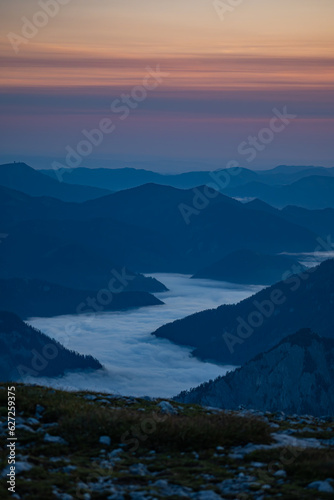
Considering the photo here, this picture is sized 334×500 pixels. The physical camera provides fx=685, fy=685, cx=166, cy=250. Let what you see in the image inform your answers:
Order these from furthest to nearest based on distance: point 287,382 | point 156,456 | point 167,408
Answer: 1. point 287,382
2. point 167,408
3. point 156,456

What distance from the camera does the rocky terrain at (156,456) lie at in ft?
49.7

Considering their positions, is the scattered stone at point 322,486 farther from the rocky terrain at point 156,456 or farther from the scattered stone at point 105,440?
the scattered stone at point 105,440

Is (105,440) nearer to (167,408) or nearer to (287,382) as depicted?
(167,408)

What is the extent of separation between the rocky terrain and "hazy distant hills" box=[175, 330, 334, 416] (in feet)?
376

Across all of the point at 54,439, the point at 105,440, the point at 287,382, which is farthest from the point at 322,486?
the point at 287,382

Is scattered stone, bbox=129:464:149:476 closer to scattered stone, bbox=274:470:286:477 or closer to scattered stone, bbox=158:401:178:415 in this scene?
scattered stone, bbox=274:470:286:477

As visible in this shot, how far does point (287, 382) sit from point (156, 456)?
12958cm

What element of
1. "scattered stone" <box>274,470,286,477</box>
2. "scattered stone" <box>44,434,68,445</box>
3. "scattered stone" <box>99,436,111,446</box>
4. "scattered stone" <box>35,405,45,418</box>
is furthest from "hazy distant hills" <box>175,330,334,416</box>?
"scattered stone" <box>274,470,286,477</box>

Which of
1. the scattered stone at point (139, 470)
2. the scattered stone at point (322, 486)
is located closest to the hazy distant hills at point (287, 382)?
the scattered stone at point (139, 470)

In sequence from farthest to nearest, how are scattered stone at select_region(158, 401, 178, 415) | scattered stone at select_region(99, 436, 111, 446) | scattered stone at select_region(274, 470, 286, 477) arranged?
scattered stone at select_region(158, 401, 178, 415) < scattered stone at select_region(99, 436, 111, 446) < scattered stone at select_region(274, 470, 286, 477)

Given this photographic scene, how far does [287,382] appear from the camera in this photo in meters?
143

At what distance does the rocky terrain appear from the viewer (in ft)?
49.7

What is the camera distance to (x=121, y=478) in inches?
637

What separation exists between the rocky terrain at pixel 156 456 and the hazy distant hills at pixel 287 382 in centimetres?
11460
